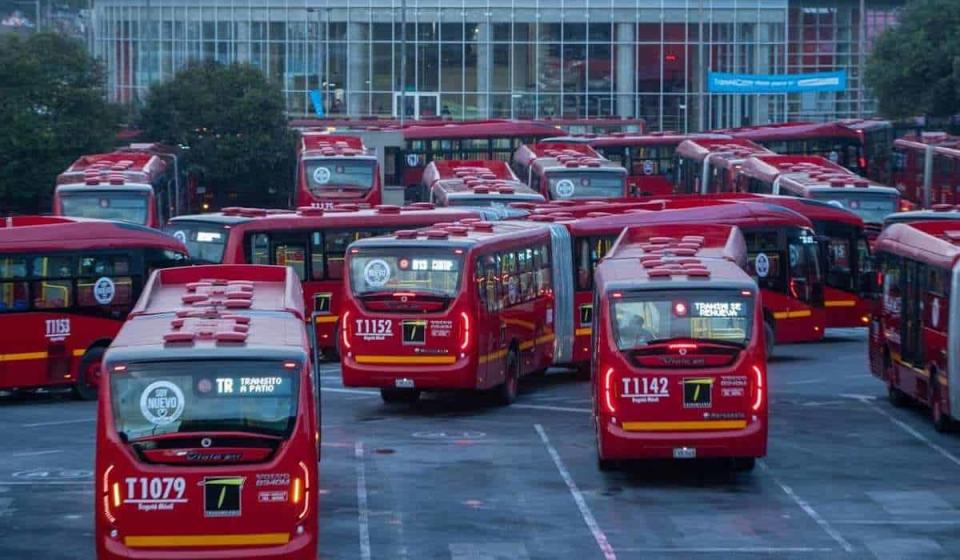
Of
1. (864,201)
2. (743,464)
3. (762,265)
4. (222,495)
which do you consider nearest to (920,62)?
(864,201)

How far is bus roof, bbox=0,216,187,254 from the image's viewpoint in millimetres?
28312

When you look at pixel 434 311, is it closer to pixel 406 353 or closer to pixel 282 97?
pixel 406 353

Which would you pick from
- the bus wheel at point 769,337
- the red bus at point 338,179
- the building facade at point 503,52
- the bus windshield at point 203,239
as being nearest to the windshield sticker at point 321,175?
the red bus at point 338,179

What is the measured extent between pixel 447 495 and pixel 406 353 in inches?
253

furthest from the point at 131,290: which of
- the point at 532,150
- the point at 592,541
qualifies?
the point at 532,150

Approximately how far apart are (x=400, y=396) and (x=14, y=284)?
20.9 feet

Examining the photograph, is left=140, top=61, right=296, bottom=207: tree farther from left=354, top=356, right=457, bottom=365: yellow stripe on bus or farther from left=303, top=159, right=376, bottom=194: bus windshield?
left=354, top=356, right=457, bottom=365: yellow stripe on bus

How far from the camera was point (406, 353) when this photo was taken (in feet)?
84.0

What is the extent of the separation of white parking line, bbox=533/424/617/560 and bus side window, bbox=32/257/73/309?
8948 mm

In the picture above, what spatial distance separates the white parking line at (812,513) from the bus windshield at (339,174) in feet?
89.1

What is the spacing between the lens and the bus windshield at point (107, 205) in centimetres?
3925

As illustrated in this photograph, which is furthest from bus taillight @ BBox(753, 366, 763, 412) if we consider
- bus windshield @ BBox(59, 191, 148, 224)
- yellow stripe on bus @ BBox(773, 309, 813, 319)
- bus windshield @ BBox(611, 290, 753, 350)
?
bus windshield @ BBox(59, 191, 148, 224)

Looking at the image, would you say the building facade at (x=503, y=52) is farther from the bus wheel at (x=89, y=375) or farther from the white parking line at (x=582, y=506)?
the white parking line at (x=582, y=506)

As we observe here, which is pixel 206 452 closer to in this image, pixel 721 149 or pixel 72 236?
pixel 72 236
